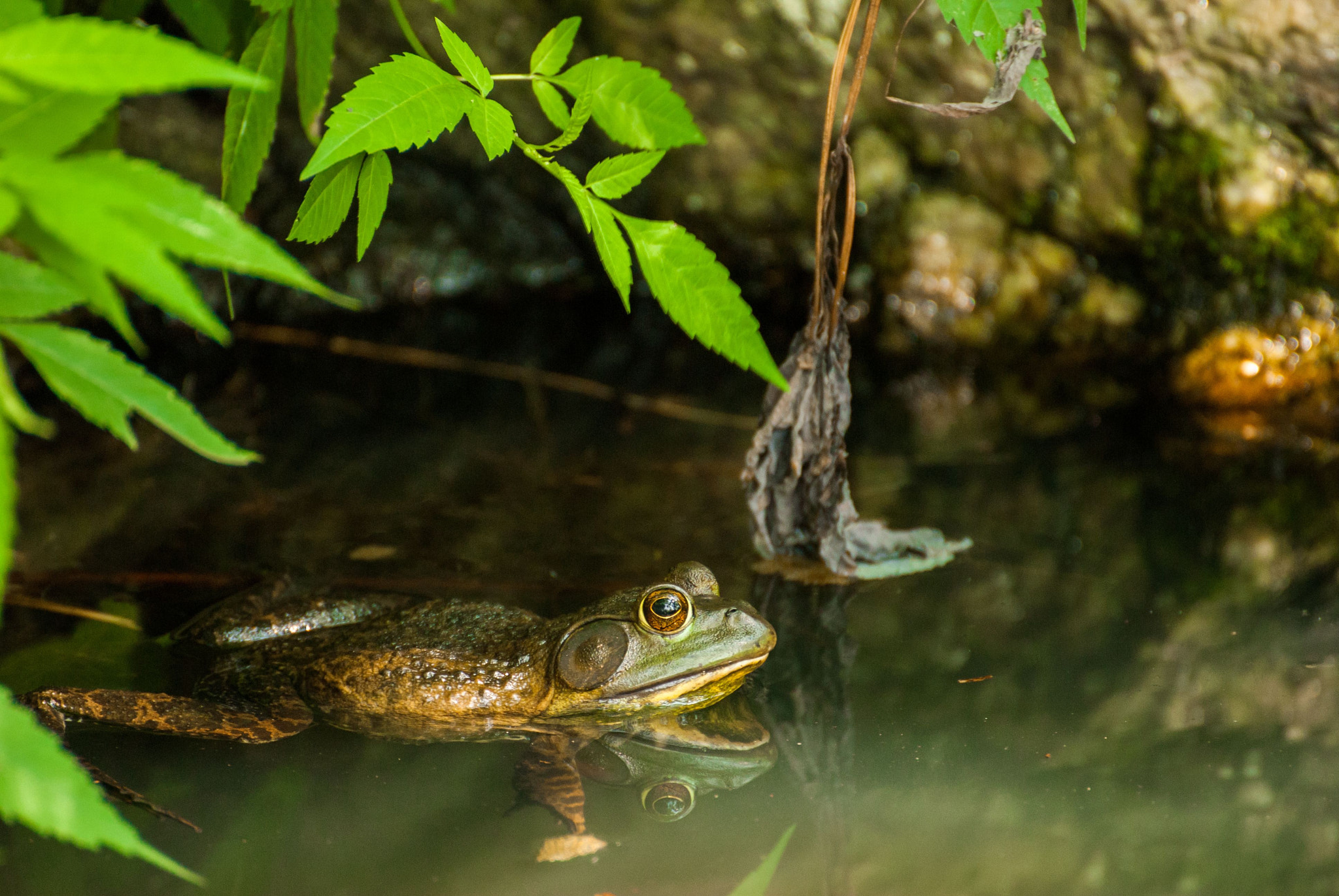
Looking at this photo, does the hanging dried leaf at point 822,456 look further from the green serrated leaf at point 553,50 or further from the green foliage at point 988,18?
the green serrated leaf at point 553,50

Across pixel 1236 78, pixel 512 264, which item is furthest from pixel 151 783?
pixel 512 264

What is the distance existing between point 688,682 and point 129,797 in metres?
1.42

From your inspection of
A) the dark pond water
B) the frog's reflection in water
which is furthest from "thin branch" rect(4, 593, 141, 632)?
the frog's reflection in water

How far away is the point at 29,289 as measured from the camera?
3.93 feet

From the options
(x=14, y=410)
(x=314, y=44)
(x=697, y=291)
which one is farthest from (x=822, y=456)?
(x=14, y=410)

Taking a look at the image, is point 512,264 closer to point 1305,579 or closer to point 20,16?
point 1305,579

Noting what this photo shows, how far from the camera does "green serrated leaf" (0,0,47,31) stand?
1.21 meters

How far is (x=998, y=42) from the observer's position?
1.94 meters

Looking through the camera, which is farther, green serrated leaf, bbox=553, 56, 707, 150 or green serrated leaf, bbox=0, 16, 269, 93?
green serrated leaf, bbox=553, 56, 707, 150

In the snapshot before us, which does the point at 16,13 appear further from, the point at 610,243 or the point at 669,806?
the point at 669,806

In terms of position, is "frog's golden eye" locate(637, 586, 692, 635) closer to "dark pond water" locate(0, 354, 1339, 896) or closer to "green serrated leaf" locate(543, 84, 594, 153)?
"dark pond water" locate(0, 354, 1339, 896)

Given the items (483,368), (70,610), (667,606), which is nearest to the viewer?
(667,606)

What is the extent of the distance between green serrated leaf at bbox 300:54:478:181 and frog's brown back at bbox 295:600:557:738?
159 centimetres

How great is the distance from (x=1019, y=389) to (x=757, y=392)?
1.49 metres
